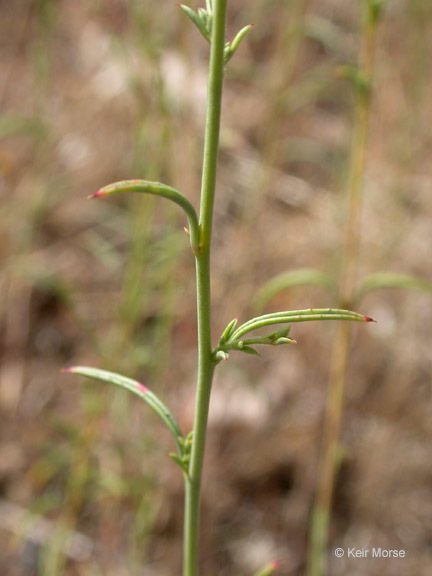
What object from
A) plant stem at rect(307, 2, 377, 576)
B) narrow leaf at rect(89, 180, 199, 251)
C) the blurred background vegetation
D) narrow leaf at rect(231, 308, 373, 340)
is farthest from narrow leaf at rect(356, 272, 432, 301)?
narrow leaf at rect(89, 180, 199, 251)

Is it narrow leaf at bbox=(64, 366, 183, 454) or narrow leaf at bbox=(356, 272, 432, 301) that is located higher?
narrow leaf at bbox=(356, 272, 432, 301)

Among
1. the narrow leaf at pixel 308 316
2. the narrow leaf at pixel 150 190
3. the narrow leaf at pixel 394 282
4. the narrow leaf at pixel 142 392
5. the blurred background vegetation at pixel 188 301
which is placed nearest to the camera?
the narrow leaf at pixel 150 190

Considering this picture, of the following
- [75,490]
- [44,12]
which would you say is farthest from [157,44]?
[75,490]

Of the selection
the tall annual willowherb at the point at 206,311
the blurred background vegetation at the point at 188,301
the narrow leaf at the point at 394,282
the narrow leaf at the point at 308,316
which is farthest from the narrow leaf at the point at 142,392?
the blurred background vegetation at the point at 188,301

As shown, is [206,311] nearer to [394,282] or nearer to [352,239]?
[394,282]

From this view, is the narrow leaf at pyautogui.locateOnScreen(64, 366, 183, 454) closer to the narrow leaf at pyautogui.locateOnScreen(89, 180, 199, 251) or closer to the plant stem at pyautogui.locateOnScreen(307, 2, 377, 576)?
the narrow leaf at pyautogui.locateOnScreen(89, 180, 199, 251)

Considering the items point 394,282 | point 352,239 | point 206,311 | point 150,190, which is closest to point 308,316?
point 206,311

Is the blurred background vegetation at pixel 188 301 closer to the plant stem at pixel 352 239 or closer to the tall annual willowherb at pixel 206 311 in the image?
the plant stem at pixel 352 239
